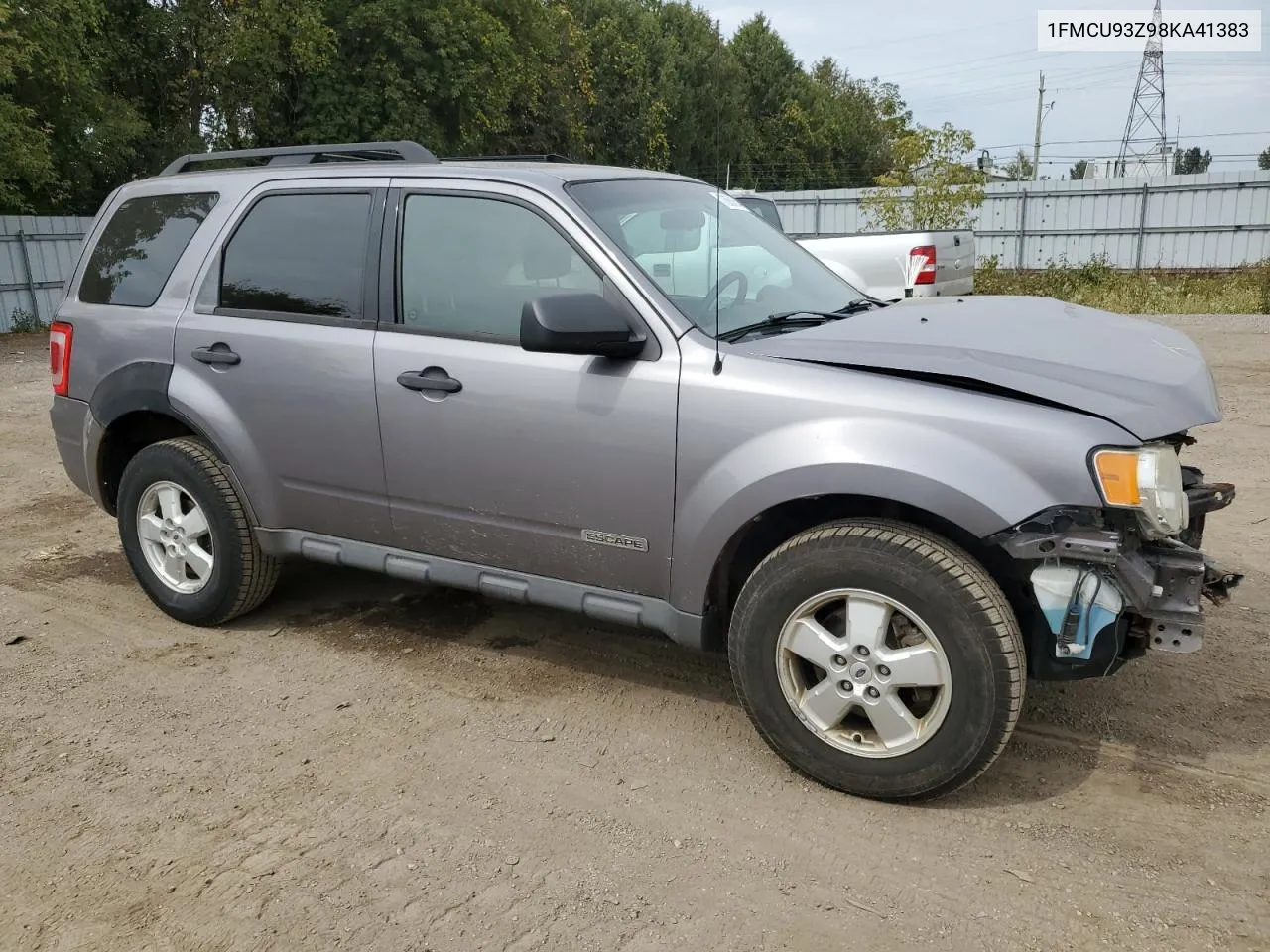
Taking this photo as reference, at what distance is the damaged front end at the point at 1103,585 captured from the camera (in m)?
2.83

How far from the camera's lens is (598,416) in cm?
345

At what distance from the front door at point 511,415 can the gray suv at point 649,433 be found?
0.01 metres

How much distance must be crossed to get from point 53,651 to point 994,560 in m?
3.89

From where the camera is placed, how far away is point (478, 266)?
381cm

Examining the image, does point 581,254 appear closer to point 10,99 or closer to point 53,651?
point 53,651

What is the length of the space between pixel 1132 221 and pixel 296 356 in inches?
1013

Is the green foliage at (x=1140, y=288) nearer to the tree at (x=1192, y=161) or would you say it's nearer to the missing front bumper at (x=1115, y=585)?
the missing front bumper at (x=1115, y=585)

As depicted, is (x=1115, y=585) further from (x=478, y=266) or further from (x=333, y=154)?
(x=333, y=154)

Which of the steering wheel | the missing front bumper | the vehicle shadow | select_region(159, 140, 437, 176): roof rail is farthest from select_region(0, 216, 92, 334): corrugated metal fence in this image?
the missing front bumper

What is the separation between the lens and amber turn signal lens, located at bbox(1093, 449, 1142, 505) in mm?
2799

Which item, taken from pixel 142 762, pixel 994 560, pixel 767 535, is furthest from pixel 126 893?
pixel 994 560

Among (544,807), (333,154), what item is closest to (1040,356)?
(544,807)

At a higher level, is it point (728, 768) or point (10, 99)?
point (10, 99)

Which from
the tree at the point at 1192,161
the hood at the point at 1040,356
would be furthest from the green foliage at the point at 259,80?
the tree at the point at 1192,161
